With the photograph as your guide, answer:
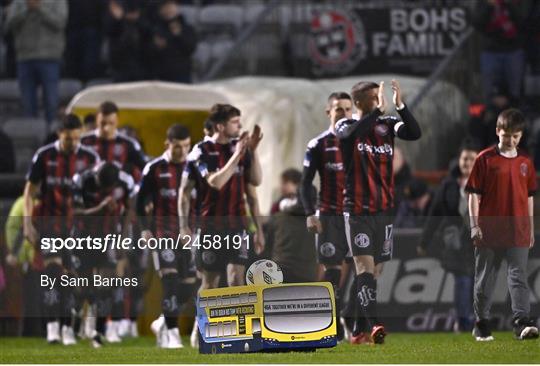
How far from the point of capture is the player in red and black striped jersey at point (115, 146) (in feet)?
56.4

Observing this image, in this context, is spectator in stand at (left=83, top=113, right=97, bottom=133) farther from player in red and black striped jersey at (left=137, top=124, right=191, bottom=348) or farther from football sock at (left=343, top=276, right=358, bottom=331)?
football sock at (left=343, top=276, right=358, bottom=331)

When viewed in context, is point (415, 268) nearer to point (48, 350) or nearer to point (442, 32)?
point (48, 350)

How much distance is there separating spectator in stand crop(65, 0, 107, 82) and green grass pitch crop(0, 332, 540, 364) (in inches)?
290

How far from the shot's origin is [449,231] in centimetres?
1566

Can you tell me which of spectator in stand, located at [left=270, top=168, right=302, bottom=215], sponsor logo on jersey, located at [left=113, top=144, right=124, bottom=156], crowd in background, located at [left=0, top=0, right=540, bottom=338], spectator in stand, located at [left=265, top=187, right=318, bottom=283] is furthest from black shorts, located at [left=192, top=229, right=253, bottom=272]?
crowd in background, located at [left=0, top=0, right=540, bottom=338]

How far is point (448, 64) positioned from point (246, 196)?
18.5 ft

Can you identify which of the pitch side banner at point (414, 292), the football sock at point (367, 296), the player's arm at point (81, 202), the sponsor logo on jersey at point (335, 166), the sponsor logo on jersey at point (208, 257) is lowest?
the pitch side banner at point (414, 292)

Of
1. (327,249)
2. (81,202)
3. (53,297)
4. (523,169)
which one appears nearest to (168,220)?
(53,297)

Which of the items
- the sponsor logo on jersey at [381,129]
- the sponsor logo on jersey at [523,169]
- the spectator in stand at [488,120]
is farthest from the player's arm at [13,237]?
the spectator in stand at [488,120]

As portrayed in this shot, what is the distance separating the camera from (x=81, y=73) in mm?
22719

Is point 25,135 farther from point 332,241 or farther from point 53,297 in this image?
point 332,241

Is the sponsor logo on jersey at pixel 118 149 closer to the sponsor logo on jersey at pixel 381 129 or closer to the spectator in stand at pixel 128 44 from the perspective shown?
the sponsor logo on jersey at pixel 381 129

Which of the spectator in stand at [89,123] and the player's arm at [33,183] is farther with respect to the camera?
the spectator in stand at [89,123]

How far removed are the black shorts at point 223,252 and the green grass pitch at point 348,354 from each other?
0.73 metres
